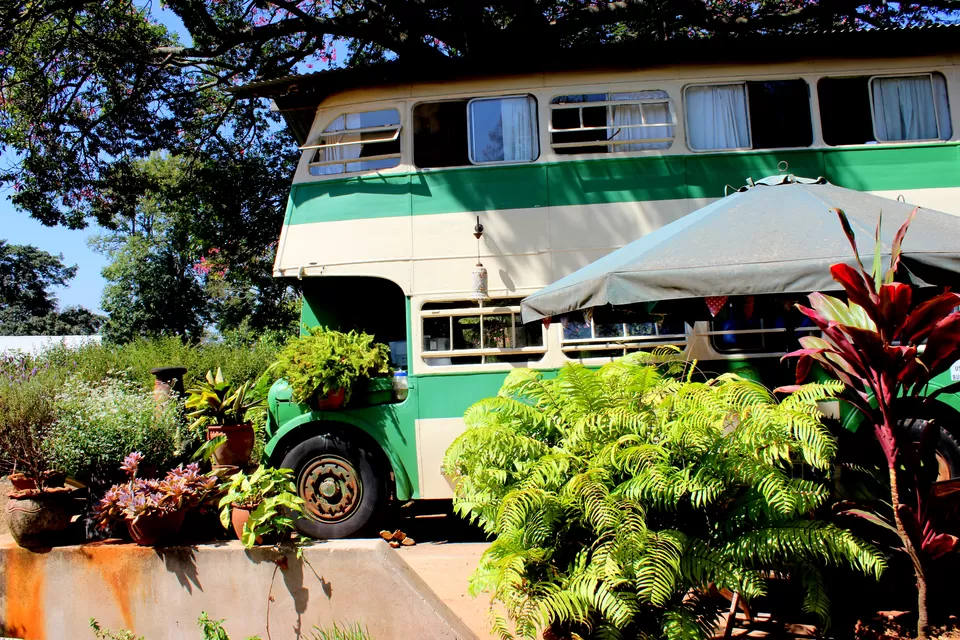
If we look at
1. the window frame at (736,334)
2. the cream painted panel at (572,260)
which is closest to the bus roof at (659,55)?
the cream painted panel at (572,260)

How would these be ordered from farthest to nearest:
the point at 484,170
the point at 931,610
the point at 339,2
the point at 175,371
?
the point at 339,2
the point at 175,371
the point at 484,170
the point at 931,610

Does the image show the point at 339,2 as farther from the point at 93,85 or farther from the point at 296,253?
the point at 296,253

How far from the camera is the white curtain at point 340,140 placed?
7570mm

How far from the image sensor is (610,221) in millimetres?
7172

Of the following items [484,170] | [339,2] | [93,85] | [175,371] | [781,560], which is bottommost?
[781,560]

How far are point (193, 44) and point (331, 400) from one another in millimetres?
9759

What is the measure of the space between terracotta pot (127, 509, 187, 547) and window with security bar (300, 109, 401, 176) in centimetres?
404

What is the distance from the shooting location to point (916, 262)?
4.58 meters

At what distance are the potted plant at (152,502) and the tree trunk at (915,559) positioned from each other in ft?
14.5

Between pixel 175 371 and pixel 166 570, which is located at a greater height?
pixel 175 371

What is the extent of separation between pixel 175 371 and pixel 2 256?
4709 cm

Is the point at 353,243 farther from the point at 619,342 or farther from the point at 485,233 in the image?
the point at 619,342

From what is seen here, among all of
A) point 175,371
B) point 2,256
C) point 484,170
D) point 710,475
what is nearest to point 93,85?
point 175,371

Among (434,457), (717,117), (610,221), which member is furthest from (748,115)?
(434,457)
